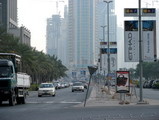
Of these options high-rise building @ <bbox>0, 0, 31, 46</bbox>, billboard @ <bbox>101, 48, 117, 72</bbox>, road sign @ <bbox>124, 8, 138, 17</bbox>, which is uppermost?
high-rise building @ <bbox>0, 0, 31, 46</bbox>

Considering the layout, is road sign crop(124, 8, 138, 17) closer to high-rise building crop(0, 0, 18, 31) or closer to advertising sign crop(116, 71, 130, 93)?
advertising sign crop(116, 71, 130, 93)

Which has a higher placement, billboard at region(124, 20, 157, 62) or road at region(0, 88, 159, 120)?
billboard at region(124, 20, 157, 62)

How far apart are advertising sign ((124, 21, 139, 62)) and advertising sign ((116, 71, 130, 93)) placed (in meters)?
1.53

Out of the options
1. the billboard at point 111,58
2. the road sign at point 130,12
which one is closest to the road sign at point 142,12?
the road sign at point 130,12

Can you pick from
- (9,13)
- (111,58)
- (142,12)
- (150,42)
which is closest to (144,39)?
(150,42)

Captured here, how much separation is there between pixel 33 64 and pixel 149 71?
232ft

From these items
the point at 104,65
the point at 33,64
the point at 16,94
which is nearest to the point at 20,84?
the point at 16,94

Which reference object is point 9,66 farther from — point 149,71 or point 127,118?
point 149,71

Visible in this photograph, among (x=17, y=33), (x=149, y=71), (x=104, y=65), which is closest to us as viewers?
(x=104, y=65)

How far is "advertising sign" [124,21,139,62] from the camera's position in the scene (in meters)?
32.6

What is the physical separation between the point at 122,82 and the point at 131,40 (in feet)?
11.0

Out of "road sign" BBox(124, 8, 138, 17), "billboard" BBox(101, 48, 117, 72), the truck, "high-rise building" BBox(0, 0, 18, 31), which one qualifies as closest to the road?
the truck

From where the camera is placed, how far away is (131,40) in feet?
107

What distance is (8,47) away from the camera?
213 feet
